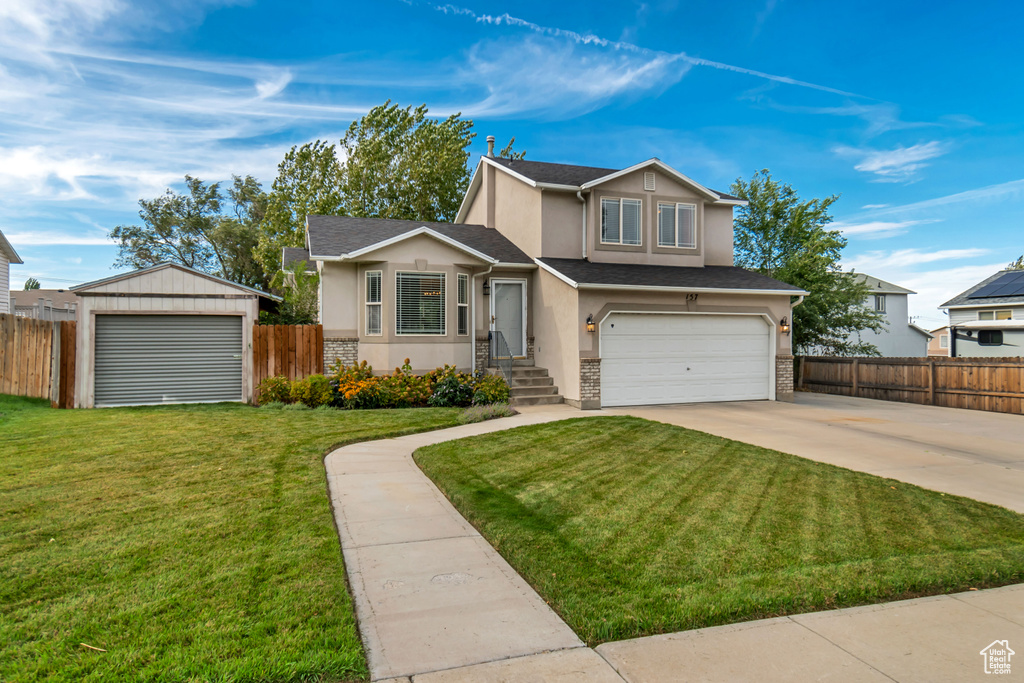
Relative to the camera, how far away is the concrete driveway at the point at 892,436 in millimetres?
6887

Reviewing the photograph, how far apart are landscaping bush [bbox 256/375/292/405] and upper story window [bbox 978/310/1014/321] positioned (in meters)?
25.2

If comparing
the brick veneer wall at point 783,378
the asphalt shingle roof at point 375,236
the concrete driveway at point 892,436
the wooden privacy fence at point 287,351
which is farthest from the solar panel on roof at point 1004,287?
the wooden privacy fence at point 287,351

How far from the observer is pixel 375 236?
15.8m

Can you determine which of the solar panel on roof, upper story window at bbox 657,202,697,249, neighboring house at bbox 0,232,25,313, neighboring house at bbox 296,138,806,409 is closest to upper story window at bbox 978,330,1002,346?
the solar panel on roof

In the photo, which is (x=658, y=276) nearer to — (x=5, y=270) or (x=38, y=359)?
(x=38, y=359)

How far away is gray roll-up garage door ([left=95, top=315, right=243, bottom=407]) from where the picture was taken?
13.1 m

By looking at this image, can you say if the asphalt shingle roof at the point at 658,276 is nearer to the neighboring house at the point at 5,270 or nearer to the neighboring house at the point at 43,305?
the neighboring house at the point at 43,305

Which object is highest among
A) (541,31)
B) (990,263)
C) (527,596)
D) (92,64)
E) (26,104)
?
(541,31)

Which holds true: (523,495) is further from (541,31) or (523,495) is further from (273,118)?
(273,118)

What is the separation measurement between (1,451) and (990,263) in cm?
3822

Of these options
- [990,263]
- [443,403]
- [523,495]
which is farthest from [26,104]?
[990,263]

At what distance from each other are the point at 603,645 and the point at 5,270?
2750cm

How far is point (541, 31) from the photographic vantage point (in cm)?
1797

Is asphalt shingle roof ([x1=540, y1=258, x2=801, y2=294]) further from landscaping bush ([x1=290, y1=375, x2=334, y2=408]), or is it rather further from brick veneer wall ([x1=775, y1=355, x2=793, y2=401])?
landscaping bush ([x1=290, y1=375, x2=334, y2=408])
